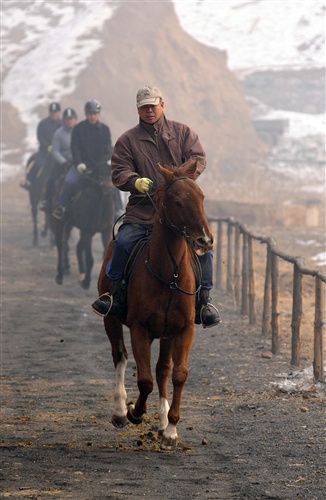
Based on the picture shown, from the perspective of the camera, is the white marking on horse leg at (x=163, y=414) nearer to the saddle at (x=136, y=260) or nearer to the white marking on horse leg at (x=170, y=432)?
the white marking on horse leg at (x=170, y=432)

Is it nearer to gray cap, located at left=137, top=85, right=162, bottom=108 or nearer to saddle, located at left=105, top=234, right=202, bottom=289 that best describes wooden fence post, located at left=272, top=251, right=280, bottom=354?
saddle, located at left=105, top=234, right=202, bottom=289

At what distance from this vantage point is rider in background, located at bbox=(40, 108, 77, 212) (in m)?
Result: 20.0

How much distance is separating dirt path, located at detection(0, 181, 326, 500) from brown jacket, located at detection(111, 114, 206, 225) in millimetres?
1798

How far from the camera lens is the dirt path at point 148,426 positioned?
22.3 feet

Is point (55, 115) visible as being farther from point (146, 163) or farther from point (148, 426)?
point (148, 426)

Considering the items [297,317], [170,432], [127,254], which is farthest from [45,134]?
[170,432]

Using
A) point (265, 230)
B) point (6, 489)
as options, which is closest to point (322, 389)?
point (6, 489)

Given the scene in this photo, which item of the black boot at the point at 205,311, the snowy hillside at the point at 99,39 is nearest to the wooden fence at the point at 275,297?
the black boot at the point at 205,311

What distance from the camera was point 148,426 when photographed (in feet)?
28.7

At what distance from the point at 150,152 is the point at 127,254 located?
2.72 feet

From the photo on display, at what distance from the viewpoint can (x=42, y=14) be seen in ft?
233

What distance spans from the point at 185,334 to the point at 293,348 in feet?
13.3

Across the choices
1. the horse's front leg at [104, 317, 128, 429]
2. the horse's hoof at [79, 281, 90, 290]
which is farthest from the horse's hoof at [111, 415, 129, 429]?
the horse's hoof at [79, 281, 90, 290]

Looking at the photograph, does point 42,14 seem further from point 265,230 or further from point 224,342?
point 224,342
